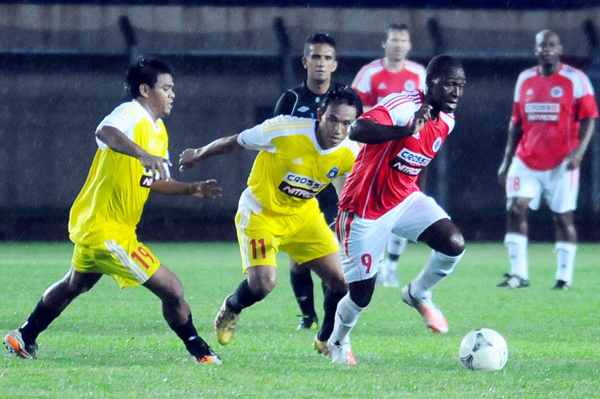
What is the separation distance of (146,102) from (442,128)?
1638 mm

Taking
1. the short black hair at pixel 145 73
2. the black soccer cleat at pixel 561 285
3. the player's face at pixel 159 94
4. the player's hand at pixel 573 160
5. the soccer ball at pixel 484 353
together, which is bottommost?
the black soccer cleat at pixel 561 285

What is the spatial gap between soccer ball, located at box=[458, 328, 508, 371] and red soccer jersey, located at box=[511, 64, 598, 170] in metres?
4.37

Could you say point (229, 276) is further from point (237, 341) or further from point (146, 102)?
point (146, 102)

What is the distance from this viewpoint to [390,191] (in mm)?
5727

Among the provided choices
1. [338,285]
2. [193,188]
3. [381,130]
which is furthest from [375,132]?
[338,285]

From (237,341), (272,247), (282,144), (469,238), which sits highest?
(282,144)

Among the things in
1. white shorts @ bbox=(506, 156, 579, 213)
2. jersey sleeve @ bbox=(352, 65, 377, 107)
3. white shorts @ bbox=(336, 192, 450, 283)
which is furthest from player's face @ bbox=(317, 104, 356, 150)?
white shorts @ bbox=(506, 156, 579, 213)

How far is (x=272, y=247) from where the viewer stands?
5930 mm

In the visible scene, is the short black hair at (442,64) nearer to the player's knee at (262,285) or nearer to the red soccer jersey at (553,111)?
the player's knee at (262,285)

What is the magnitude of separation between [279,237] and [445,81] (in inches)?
51.3

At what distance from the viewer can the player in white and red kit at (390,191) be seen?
5344 mm

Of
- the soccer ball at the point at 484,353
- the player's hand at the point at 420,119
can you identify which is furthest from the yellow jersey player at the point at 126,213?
the soccer ball at the point at 484,353

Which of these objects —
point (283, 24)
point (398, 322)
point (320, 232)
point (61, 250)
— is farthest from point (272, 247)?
point (283, 24)

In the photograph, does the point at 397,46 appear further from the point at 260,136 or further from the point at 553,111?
the point at 260,136
